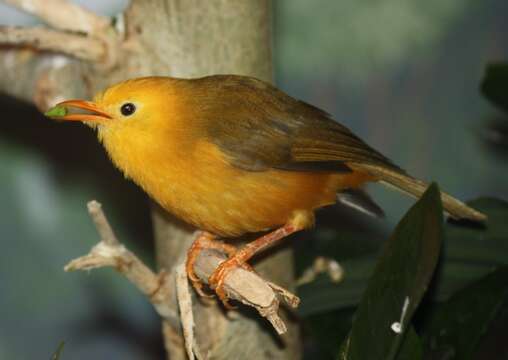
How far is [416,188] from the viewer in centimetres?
289

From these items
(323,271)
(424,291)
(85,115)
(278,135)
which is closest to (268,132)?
(278,135)

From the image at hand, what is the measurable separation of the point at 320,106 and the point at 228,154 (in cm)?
168

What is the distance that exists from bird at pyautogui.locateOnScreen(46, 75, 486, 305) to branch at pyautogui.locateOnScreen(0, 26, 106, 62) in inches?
8.2

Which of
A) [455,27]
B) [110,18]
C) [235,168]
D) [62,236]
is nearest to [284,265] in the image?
[235,168]

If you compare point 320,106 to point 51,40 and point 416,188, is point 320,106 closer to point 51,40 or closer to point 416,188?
point 416,188

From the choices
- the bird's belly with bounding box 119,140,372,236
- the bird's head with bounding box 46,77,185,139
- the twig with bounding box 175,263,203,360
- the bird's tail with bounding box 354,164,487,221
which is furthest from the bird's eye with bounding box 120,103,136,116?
the bird's tail with bounding box 354,164,487,221

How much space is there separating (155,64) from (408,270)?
122 centimetres

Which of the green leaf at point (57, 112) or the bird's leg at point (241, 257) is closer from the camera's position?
the green leaf at point (57, 112)

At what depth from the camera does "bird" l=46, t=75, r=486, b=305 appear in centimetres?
259

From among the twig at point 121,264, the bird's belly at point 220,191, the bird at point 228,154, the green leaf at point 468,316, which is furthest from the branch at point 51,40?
the green leaf at point 468,316

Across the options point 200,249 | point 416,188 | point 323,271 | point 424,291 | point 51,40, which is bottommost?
point 323,271

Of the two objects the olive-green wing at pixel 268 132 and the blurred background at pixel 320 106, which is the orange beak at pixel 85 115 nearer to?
the olive-green wing at pixel 268 132

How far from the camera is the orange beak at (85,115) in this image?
2.53 meters

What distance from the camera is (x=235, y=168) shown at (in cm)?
263
